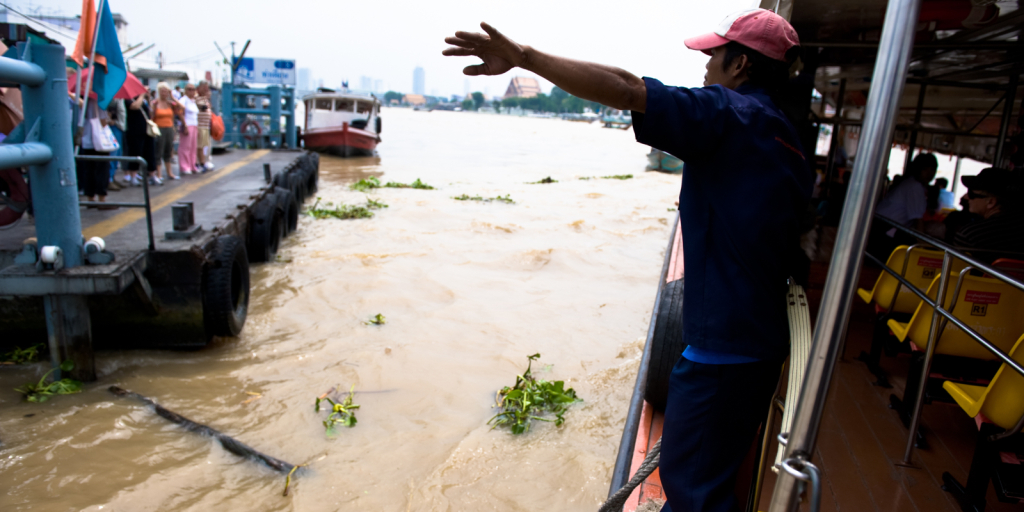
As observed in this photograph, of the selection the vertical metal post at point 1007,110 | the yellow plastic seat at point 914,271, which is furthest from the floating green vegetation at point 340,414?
the vertical metal post at point 1007,110

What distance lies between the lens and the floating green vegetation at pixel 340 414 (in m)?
4.48

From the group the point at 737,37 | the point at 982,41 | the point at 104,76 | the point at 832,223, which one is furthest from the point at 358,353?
the point at 832,223

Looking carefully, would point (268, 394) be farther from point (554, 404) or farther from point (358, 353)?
point (554, 404)

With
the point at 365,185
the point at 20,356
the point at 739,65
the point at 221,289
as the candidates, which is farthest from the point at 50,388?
the point at 365,185

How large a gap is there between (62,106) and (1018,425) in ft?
18.1

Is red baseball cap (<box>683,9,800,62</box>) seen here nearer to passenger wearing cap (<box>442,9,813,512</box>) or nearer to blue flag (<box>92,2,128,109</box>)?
passenger wearing cap (<box>442,9,813,512</box>)

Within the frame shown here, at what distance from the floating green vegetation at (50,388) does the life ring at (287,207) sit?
4692 millimetres

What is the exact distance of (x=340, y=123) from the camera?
25531 mm

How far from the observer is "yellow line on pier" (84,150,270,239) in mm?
5734

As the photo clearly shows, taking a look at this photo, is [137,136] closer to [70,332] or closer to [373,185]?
[70,332]

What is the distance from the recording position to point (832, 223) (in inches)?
344

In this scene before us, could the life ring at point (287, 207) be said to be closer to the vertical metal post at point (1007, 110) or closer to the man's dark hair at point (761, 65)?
the man's dark hair at point (761, 65)

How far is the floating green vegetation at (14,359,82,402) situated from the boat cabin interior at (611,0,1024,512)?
4019 millimetres

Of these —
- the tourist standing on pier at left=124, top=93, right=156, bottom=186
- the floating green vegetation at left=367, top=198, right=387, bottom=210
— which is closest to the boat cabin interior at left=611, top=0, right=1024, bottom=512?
the tourist standing on pier at left=124, top=93, right=156, bottom=186
